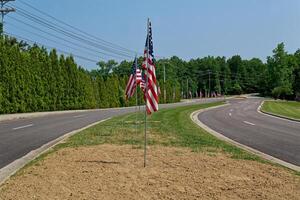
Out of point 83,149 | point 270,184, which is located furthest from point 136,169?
point 83,149

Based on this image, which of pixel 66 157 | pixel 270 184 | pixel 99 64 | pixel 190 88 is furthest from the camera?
pixel 190 88

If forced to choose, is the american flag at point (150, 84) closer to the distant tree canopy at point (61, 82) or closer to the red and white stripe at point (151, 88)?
the red and white stripe at point (151, 88)

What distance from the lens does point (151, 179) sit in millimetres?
7527

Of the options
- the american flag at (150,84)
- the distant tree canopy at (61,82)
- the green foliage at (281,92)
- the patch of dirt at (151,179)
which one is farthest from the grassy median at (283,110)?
the green foliage at (281,92)

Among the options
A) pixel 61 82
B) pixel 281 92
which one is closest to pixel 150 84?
pixel 61 82

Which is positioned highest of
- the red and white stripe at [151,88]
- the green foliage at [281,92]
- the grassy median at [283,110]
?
the green foliage at [281,92]

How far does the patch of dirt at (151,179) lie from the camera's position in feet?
21.5

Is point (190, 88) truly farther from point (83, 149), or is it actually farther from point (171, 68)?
point (83, 149)

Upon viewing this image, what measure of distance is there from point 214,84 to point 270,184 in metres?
155

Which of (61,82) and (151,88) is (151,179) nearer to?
(151,88)

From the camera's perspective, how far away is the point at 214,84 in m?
161

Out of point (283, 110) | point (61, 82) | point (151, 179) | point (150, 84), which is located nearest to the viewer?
point (151, 179)

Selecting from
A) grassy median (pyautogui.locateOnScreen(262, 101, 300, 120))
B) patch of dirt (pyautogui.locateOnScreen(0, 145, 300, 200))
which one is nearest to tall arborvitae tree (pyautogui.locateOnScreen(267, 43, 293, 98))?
grassy median (pyautogui.locateOnScreen(262, 101, 300, 120))

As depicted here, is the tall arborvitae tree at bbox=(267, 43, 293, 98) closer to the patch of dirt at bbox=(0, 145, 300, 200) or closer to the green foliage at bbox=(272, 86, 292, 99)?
the green foliage at bbox=(272, 86, 292, 99)
